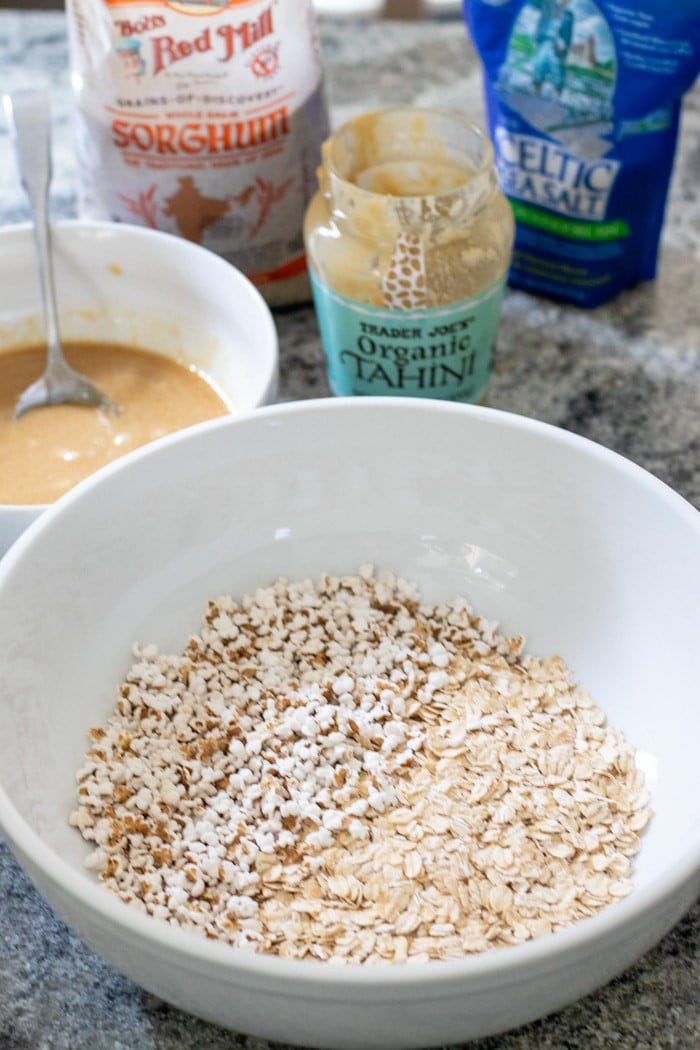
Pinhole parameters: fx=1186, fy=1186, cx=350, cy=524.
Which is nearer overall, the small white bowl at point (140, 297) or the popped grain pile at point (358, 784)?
the popped grain pile at point (358, 784)

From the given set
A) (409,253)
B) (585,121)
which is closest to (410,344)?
(409,253)

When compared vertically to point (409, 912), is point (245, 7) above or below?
above

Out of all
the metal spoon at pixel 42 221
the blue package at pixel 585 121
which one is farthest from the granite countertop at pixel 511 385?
the metal spoon at pixel 42 221

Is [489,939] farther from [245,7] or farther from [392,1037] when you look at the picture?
[245,7]

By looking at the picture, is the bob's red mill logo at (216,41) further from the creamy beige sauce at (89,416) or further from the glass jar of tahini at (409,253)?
the creamy beige sauce at (89,416)

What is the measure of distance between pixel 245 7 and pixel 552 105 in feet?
0.79

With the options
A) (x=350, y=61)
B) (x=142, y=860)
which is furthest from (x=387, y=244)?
(x=350, y=61)

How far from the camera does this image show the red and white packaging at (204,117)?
0.86m

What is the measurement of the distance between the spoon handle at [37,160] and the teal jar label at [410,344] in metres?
0.20

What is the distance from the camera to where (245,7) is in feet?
2.81

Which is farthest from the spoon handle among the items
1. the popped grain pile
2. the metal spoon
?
the popped grain pile

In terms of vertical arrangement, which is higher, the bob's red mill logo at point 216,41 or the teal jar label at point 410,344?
the bob's red mill logo at point 216,41

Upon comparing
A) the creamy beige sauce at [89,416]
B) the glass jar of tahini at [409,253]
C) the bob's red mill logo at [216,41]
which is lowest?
the creamy beige sauce at [89,416]

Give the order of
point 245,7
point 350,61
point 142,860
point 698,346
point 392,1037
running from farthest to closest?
point 350,61 → point 698,346 → point 245,7 → point 142,860 → point 392,1037
